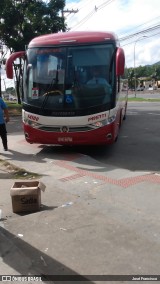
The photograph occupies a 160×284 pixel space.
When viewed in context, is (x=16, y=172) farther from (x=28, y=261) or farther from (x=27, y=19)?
(x=27, y=19)

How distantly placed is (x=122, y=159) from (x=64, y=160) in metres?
1.54

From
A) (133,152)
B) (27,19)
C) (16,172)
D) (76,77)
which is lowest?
(133,152)

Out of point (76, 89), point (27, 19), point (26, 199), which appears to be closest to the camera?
point (26, 199)

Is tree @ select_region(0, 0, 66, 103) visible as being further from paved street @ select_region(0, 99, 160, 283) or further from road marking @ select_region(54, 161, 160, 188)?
road marking @ select_region(54, 161, 160, 188)

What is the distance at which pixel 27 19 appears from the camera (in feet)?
77.8

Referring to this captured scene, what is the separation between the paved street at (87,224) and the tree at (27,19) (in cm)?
1696

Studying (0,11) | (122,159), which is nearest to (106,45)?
(122,159)

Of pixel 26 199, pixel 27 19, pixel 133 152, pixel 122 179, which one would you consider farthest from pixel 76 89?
pixel 27 19

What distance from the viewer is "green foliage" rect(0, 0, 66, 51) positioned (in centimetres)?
2309

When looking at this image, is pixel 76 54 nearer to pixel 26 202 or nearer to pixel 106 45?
pixel 106 45

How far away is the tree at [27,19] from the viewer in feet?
75.8

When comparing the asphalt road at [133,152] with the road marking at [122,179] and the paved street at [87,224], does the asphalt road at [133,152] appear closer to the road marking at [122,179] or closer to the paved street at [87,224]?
the paved street at [87,224]

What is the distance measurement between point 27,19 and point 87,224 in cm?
2157

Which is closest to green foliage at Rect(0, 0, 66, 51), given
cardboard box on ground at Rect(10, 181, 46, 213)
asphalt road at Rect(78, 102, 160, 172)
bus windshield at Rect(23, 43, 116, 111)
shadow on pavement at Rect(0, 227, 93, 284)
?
asphalt road at Rect(78, 102, 160, 172)
